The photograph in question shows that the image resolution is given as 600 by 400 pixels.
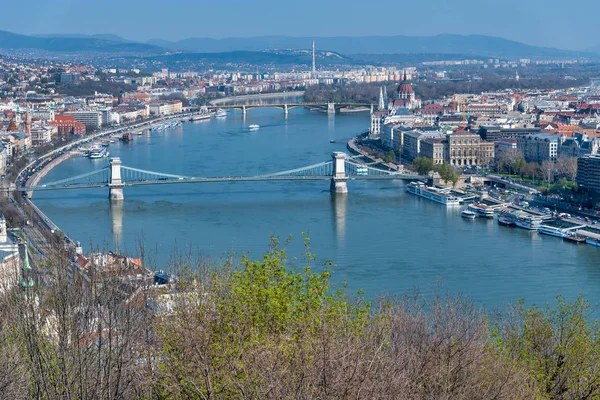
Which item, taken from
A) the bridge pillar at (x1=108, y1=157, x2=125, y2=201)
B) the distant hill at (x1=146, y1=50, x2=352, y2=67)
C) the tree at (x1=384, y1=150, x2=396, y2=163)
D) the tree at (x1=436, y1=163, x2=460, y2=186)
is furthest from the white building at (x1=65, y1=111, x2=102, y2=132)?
the distant hill at (x1=146, y1=50, x2=352, y2=67)

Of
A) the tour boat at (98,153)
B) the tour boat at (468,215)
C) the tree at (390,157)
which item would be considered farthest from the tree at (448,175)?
the tour boat at (98,153)

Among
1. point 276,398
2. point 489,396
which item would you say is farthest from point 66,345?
point 489,396

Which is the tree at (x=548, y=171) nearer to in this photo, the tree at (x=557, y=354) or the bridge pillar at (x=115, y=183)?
the bridge pillar at (x=115, y=183)

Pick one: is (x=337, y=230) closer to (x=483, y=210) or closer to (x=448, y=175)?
(x=483, y=210)

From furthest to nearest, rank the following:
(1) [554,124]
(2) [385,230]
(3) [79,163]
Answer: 1. (1) [554,124]
2. (3) [79,163]
3. (2) [385,230]

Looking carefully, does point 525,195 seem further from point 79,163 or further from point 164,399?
point 164,399

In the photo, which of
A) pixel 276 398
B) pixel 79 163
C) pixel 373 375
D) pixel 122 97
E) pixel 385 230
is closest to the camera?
pixel 276 398
